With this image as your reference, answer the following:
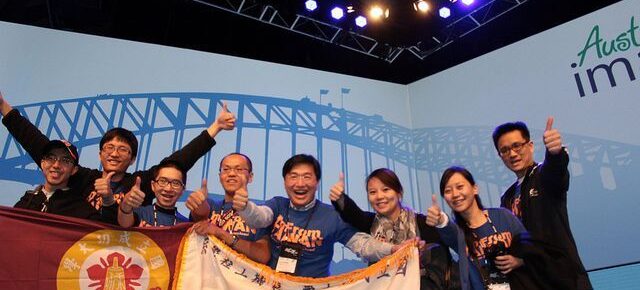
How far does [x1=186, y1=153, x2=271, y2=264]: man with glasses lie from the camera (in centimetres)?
245

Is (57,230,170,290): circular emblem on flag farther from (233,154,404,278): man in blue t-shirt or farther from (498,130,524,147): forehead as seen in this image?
(498,130,524,147): forehead

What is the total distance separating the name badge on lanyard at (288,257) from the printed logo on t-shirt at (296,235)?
0.04 meters

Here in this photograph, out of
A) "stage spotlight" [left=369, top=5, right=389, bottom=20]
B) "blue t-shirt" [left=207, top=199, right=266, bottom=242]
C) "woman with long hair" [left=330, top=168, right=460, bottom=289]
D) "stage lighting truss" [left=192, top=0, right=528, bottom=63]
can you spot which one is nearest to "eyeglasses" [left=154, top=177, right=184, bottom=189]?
"blue t-shirt" [left=207, top=199, right=266, bottom=242]

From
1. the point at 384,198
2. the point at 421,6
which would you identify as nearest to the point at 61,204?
the point at 384,198

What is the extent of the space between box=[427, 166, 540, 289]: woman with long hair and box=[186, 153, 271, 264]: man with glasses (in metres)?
0.89

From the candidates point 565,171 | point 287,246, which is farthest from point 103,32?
point 565,171

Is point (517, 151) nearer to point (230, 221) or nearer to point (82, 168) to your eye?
point (230, 221)

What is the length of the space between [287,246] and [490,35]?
4614 mm

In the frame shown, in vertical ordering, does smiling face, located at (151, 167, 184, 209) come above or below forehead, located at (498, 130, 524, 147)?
below

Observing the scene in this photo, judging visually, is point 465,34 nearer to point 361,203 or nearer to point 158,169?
point 361,203

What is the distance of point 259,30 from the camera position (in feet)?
19.8

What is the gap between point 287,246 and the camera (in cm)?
249

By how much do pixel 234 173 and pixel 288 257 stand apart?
0.72m

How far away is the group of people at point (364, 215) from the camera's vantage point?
7.78 feet
